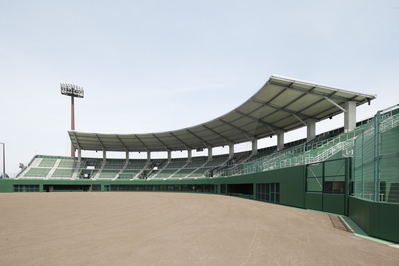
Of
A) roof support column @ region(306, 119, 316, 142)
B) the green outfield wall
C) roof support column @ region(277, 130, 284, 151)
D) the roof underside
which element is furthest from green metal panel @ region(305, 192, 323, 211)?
roof support column @ region(277, 130, 284, 151)

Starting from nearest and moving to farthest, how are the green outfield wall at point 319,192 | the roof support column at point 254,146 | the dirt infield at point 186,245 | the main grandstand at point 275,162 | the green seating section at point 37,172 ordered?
the dirt infield at point 186,245 < the green outfield wall at point 319,192 < the main grandstand at point 275,162 < the roof support column at point 254,146 < the green seating section at point 37,172

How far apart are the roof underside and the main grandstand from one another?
0.12 m

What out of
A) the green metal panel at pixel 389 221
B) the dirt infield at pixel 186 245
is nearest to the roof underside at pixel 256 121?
the green metal panel at pixel 389 221

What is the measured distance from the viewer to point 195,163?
59938 mm

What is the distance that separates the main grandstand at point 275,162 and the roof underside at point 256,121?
12cm

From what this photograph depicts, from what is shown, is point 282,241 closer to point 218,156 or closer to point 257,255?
point 257,255

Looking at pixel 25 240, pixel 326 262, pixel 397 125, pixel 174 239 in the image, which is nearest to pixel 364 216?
pixel 326 262

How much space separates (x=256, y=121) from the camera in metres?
38.9

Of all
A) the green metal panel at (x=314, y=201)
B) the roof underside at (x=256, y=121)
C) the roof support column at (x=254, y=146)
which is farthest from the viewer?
the roof support column at (x=254, y=146)

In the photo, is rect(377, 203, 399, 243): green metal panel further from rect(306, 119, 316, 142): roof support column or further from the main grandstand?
rect(306, 119, 316, 142): roof support column

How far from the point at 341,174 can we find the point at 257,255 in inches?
448

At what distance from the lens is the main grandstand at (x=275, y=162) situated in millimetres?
11297

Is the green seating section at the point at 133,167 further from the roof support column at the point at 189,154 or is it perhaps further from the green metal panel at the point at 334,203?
the green metal panel at the point at 334,203

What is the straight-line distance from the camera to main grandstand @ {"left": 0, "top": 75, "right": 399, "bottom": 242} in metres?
11.3
